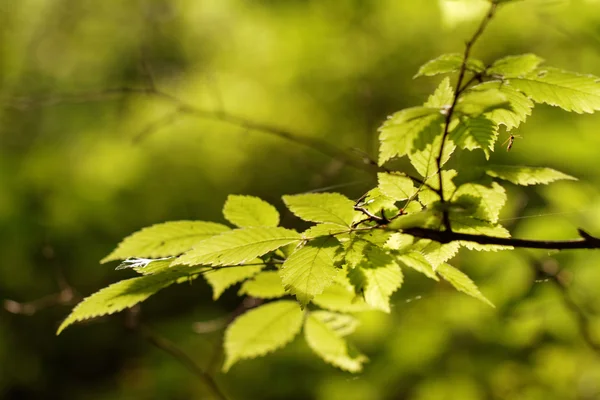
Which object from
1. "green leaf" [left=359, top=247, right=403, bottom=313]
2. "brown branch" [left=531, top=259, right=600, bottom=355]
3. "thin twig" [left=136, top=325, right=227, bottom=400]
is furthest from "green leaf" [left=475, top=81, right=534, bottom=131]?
"thin twig" [left=136, top=325, right=227, bottom=400]

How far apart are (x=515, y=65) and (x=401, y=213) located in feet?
0.81

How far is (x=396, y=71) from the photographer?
276 cm

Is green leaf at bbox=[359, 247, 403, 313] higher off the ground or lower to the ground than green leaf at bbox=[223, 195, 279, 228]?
lower

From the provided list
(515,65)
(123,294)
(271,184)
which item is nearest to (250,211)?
(123,294)

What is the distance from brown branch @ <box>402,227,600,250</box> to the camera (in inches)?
22.5

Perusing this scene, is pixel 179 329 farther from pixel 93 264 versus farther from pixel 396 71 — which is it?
pixel 396 71

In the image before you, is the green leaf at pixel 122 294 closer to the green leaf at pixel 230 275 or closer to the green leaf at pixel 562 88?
the green leaf at pixel 230 275

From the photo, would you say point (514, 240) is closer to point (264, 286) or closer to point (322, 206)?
point (322, 206)

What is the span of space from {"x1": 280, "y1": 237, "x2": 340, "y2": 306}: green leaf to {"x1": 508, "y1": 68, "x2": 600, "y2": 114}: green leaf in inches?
13.1

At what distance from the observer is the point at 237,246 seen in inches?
26.2

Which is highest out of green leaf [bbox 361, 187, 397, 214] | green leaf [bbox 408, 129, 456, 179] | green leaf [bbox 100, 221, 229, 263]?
green leaf [bbox 408, 129, 456, 179]

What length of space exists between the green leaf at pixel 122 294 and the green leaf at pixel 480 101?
47 centimetres

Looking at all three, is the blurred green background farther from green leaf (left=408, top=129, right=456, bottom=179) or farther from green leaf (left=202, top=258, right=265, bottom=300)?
green leaf (left=202, top=258, right=265, bottom=300)

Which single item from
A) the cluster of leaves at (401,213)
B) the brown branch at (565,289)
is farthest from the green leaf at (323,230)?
the brown branch at (565,289)
